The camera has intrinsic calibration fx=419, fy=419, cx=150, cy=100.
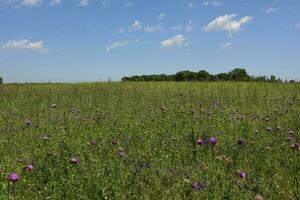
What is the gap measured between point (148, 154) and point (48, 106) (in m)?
5.94

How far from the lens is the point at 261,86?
14.1 meters

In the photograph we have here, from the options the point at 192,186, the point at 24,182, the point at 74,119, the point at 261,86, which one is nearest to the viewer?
the point at 192,186

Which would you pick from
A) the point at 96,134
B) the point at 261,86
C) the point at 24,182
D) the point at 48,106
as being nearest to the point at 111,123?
the point at 96,134

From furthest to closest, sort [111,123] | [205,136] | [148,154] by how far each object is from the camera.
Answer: [111,123], [205,136], [148,154]

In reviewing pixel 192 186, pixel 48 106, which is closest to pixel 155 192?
pixel 192 186

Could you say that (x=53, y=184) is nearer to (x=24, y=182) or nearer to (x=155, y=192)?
(x=24, y=182)

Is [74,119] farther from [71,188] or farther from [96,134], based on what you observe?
[71,188]

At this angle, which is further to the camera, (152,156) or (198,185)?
(152,156)

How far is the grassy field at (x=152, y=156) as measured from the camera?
4.05 meters

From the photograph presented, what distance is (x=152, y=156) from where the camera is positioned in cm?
516

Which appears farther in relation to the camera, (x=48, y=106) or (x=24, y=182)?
(x=48, y=106)

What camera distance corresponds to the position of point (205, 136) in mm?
6168

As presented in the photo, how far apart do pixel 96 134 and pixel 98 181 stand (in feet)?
7.63

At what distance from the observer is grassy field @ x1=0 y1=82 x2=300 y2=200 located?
4.05m
